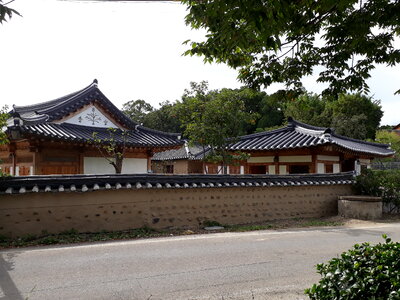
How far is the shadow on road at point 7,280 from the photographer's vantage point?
15.1 ft

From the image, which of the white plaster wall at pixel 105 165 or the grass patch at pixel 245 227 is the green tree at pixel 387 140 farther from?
the grass patch at pixel 245 227

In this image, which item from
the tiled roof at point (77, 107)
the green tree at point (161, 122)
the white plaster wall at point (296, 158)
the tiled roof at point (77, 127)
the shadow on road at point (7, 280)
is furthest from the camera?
the green tree at point (161, 122)

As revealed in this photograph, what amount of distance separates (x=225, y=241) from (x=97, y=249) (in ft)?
9.98

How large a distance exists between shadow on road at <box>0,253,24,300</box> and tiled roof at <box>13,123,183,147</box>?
6249 mm

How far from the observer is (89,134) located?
14.9 m

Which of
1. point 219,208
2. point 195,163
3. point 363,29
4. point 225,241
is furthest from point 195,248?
point 195,163

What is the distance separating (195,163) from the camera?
3055 cm

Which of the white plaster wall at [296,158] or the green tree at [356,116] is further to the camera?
the green tree at [356,116]

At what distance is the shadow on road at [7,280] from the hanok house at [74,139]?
6234mm

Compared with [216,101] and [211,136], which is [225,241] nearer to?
[211,136]

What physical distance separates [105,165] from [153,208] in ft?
21.9

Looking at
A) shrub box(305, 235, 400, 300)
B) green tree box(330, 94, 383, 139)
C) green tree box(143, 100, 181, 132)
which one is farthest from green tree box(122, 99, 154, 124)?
shrub box(305, 235, 400, 300)

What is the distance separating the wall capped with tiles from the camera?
26.9 feet

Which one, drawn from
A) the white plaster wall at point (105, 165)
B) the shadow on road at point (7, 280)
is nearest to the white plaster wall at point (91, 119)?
the white plaster wall at point (105, 165)
